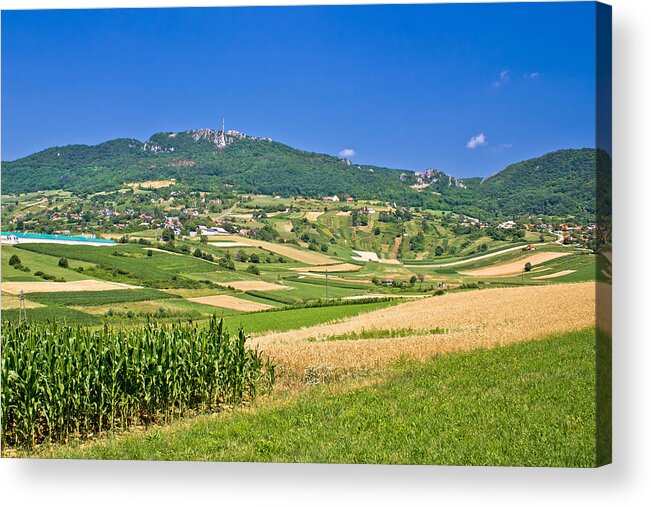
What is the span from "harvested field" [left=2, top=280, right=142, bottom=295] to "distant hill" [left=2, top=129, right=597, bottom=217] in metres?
1.04

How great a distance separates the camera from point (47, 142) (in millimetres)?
9523

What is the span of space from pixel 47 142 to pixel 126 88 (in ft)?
3.56

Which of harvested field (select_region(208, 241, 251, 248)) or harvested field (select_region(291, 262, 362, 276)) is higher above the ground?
harvested field (select_region(208, 241, 251, 248))

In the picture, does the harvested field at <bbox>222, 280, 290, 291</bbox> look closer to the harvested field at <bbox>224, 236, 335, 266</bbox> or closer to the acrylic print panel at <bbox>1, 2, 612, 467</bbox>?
the acrylic print panel at <bbox>1, 2, 612, 467</bbox>

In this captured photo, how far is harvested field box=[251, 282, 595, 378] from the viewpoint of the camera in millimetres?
9055

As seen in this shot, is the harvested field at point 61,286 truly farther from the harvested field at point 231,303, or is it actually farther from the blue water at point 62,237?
A: the harvested field at point 231,303

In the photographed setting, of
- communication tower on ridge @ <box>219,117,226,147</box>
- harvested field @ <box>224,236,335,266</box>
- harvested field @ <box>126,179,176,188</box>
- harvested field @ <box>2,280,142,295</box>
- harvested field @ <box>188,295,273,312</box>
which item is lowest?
harvested field @ <box>188,295,273,312</box>

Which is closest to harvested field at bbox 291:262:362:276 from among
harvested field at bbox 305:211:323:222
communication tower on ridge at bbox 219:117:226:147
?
harvested field at bbox 305:211:323:222

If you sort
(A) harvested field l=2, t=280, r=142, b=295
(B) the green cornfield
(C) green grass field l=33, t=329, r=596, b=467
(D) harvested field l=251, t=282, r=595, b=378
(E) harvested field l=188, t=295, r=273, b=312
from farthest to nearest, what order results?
(E) harvested field l=188, t=295, r=273, b=312 < (A) harvested field l=2, t=280, r=142, b=295 < (D) harvested field l=251, t=282, r=595, b=378 < (B) the green cornfield < (C) green grass field l=33, t=329, r=596, b=467

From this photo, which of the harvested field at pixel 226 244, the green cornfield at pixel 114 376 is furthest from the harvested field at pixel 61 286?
the harvested field at pixel 226 244

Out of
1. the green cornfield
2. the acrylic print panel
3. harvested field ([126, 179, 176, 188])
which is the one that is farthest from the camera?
harvested field ([126, 179, 176, 188])

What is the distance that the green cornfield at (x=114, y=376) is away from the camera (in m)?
8.94

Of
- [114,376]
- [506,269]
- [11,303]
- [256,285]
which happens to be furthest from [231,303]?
[506,269]

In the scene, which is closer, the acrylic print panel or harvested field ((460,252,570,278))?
the acrylic print panel
